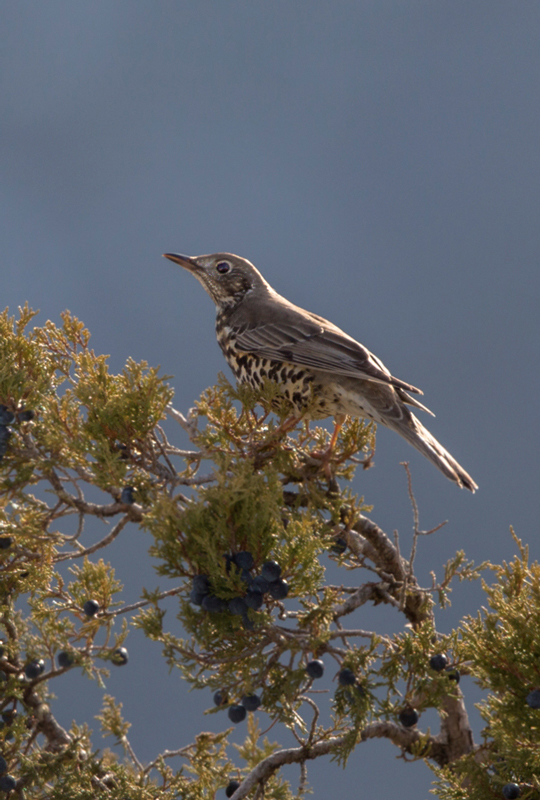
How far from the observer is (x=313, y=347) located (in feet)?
11.0

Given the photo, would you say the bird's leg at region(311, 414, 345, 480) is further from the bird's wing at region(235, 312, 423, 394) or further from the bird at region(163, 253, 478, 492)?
the bird's wing at region(235, 312, 423, 394)

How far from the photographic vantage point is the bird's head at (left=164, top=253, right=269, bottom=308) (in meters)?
4.27

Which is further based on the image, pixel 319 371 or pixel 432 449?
pixel 319 371

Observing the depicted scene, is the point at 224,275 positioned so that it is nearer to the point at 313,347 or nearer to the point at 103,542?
the point at 313,347

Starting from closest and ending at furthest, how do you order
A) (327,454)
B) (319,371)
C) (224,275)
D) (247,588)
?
(247,588) < (327,454) < (319,371) < (224,275)

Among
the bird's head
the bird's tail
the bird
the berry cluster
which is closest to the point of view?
the berry cluster

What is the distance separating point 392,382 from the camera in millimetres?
3059

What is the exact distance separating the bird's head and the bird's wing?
0.62 metres

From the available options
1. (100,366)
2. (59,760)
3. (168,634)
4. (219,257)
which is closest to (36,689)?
(59,760)

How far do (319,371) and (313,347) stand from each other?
0.49 feet

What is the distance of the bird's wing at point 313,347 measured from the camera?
3.13m

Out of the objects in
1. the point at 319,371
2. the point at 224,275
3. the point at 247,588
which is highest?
the point at 224,275

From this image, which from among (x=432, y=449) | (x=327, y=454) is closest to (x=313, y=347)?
(x=327, y=454)

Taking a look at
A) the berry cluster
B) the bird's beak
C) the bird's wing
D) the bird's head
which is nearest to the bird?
the bird's wing
